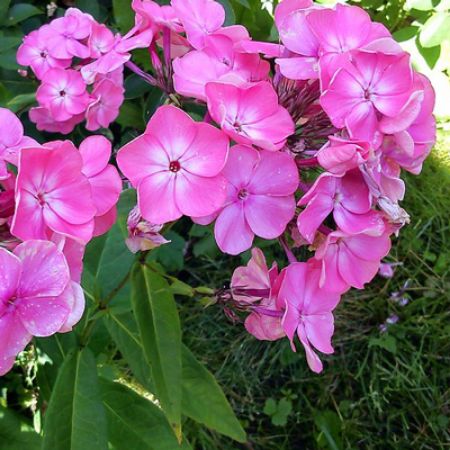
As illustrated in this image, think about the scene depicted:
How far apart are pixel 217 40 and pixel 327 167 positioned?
204 millimetres

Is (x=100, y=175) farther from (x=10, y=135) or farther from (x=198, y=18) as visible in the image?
(x=198, y=18)

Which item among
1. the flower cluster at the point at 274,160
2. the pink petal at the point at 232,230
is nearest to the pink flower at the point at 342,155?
the flower cluster at the point at 274,160

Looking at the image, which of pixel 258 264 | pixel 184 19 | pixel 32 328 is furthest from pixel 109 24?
pixel 32 328

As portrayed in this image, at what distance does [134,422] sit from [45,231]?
51 cm

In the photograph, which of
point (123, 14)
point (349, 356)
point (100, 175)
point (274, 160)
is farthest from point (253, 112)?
point (349, 356)

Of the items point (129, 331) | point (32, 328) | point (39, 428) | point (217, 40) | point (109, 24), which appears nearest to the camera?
point (32, 328)

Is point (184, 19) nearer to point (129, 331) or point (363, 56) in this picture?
point (363, 56)

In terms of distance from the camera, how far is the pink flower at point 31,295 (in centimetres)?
54

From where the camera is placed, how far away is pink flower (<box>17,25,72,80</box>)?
108 cm

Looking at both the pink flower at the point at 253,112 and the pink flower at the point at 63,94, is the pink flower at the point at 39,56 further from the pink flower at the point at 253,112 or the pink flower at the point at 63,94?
the pink flower at the point at 253,112

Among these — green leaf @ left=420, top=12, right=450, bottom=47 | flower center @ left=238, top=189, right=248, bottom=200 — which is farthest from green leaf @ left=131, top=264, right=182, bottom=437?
green leaf @ left=420, top=12, right=450, bottom=47

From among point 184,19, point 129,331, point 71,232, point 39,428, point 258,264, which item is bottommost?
point 39,428

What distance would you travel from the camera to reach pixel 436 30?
1.44 m

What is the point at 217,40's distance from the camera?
27.0 inches
